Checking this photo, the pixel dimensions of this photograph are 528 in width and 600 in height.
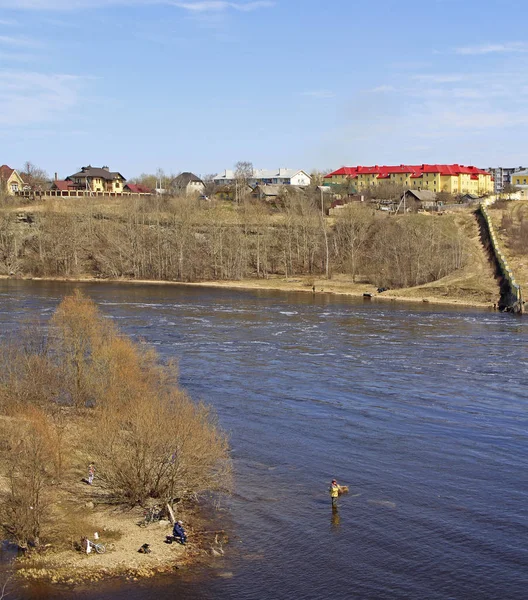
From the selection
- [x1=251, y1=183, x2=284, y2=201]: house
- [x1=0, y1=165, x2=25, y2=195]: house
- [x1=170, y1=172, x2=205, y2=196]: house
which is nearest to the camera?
[x1=251, y1=183, x2=284, y2=201]: house

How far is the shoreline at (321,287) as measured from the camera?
8196 centimetres

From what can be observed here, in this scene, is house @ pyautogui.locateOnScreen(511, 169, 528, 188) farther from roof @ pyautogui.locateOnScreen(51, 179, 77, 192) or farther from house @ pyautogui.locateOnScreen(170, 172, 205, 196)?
roof @ pyautogui.locateOnScreen(51, 179, 77, 192)

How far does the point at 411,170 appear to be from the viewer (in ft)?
550

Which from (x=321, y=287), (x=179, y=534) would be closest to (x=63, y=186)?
(x=321, y=287)

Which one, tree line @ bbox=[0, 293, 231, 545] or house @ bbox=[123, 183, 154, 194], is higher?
house @ bbox=[123, 183, 154, 194]

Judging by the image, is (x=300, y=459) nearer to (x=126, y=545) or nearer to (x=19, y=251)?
(x=126, y=545)

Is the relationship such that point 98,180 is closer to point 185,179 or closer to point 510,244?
point 185,179

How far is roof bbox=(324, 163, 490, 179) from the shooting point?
6432 inches

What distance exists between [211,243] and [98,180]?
157 ft

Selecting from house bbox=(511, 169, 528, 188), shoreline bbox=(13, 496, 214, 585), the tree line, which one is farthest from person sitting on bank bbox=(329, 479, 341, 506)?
house bbox=(511, 169, 528, 188)

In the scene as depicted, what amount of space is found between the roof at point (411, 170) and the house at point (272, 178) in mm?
8066

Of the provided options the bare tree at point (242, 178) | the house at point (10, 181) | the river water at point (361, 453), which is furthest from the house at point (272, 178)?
the river water at point (361, 453)

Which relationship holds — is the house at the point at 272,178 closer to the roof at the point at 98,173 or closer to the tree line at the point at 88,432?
the roof at the point at 98,173

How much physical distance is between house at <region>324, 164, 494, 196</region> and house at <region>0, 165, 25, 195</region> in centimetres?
6271
